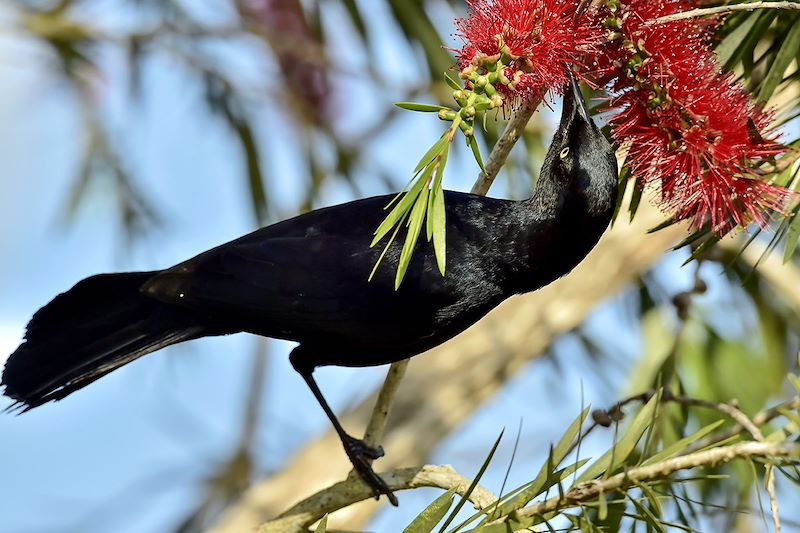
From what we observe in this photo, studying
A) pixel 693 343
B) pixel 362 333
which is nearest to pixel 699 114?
pixel 362 333

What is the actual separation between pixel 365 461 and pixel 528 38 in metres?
0.92

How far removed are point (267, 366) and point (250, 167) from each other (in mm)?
1001

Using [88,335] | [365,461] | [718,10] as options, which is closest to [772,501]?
[718,10]

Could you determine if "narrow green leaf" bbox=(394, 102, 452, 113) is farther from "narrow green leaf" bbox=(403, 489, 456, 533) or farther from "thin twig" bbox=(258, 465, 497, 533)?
"thin twig" bbox=(258, 465, 497, 533)

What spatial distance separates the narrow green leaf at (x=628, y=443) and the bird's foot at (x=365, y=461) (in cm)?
62

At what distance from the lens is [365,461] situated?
1.87 m

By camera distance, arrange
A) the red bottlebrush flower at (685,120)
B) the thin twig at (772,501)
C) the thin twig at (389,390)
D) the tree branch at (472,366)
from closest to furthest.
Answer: the thin twig at (772,501)
the red bottlebrush flower at (685,120)
the thin twig at (389,390)
the tree branch at (472,366)

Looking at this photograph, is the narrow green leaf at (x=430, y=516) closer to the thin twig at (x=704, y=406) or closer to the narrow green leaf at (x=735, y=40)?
the thin twig at (x=704, y=406)

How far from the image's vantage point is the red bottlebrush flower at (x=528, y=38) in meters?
1.20

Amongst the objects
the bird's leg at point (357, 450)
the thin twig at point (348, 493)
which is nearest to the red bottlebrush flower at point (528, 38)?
the thin twig at point (348, 493)

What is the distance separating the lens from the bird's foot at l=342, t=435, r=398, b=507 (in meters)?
1.78

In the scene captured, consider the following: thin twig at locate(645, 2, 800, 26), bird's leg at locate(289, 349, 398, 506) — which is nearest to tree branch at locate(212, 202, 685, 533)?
bird's leg at locate(289, 349, 398, 506)

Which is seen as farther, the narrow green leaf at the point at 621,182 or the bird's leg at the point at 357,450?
the bird's leg at the point at 357,450

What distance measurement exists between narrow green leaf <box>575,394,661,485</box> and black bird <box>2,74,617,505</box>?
0.41m
